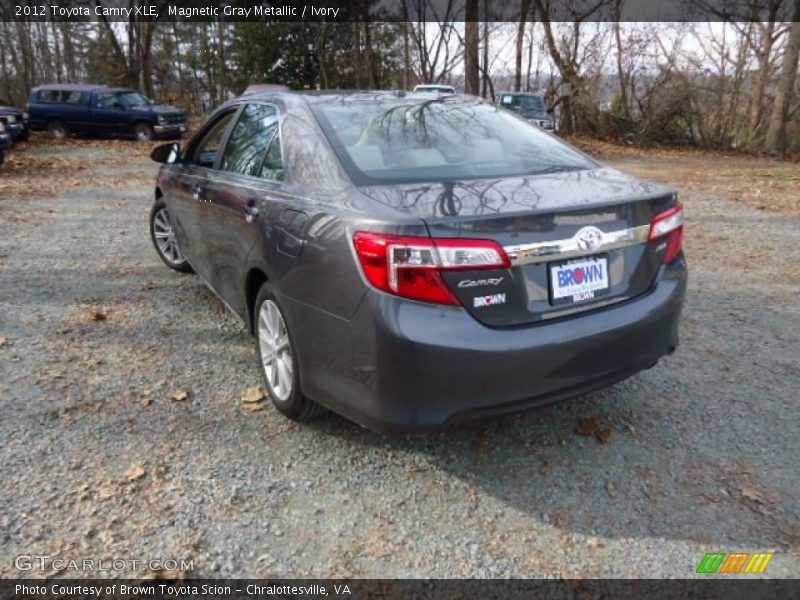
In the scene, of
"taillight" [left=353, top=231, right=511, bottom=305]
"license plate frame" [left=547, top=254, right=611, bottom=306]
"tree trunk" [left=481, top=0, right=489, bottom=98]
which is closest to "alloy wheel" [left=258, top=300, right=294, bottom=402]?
"taillight" [left=353, top=231, right=511, bottom=305]

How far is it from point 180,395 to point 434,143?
1.90 meters

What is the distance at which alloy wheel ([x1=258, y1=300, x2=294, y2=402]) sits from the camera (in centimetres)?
295

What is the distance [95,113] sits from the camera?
765 inches

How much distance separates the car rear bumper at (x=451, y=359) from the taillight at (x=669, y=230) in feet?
0.92

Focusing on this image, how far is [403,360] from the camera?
2225 millimetres

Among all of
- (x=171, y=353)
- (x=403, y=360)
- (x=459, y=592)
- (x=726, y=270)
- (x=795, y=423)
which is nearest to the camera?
(x=459, y=592)

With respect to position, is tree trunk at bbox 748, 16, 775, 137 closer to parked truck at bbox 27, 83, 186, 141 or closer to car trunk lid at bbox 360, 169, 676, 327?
parked truck at bbox 27, 83, 186, 141

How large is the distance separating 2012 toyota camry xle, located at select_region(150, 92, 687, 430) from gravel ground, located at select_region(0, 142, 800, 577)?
0.38 metres

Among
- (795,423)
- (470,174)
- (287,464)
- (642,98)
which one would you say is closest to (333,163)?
(470,174)

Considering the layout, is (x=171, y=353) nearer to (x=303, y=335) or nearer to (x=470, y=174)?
(x=303, y=335)

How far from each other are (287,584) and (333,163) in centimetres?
170

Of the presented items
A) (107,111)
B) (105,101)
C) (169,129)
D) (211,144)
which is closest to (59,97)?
(105,101)

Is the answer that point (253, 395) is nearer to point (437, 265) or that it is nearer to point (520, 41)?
point (437, 265)

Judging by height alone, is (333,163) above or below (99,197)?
above
